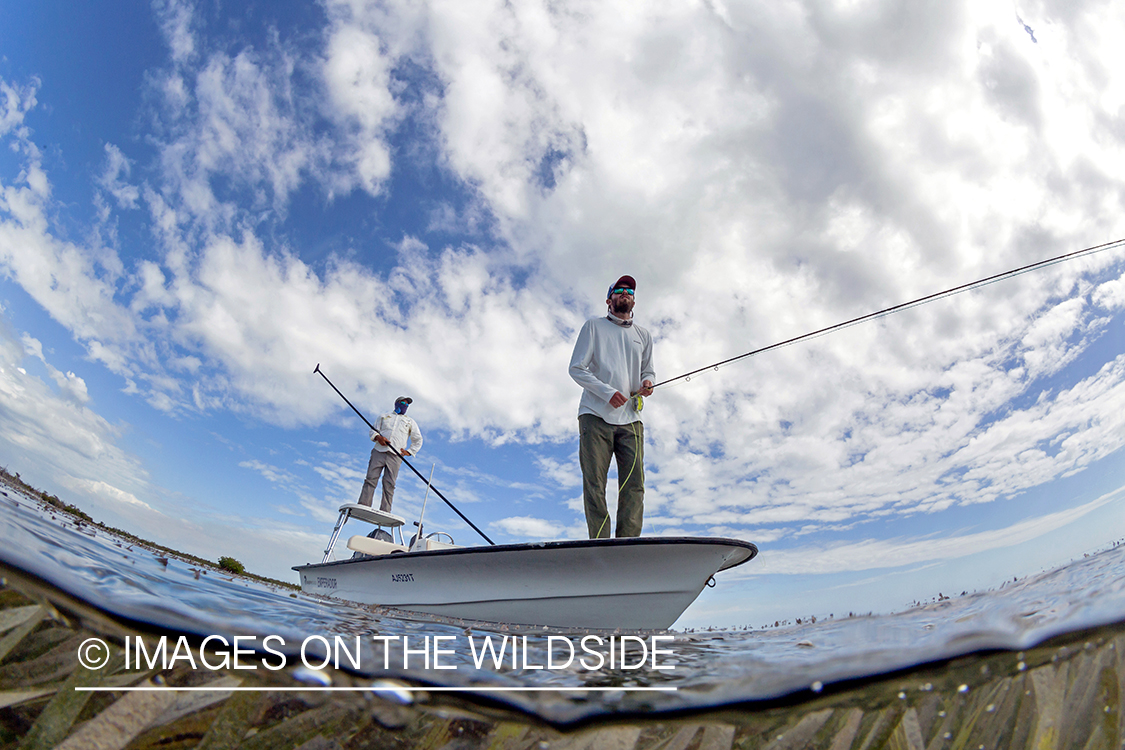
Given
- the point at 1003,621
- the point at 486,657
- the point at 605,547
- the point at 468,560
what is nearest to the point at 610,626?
the point at 605,547

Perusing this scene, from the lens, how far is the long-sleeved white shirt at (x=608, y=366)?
3908 mm

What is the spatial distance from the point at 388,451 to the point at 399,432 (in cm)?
46

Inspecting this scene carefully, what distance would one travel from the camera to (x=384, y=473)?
7.09m

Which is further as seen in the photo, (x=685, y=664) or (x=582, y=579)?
(x=582, y=579)

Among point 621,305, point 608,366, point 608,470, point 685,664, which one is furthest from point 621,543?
point 621,305

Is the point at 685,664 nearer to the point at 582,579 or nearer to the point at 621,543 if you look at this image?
the point at 621,543

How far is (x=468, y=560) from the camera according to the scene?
11.6ft

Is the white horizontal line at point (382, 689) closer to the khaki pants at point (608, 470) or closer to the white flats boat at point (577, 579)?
the white flats boat at point (577, 579)

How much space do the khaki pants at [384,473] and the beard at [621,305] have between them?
429 cm

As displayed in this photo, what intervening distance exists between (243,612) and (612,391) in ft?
9.78

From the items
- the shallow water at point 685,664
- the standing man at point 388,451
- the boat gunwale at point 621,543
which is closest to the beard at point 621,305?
the boat gunwale at point 621,543

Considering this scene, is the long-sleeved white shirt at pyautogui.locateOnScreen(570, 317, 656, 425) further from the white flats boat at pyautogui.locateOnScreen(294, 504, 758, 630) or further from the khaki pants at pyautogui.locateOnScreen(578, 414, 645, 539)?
the white flats boat at pyautogui.locateOnScreen(294, 504, 758, 630)

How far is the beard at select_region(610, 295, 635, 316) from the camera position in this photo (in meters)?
4.36

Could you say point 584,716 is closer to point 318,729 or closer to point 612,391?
point 318,729
